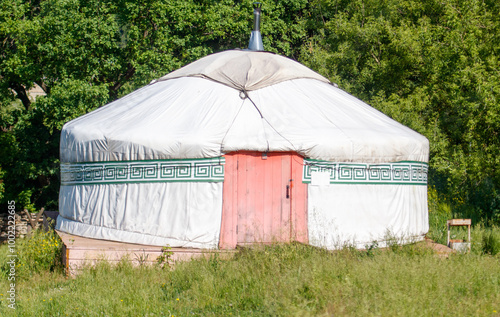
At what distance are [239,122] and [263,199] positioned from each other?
96cm

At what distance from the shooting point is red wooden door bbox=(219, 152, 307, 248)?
660 centimetres

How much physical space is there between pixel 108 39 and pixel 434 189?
6.53 m

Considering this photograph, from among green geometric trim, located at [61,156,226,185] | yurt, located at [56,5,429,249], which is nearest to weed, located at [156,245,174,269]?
yurt, located at [56,5,429,249]

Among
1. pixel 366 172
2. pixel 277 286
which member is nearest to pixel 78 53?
pixel 366 172

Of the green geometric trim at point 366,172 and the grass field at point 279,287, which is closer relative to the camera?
the grass field at point 279,287

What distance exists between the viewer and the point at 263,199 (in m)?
6.71

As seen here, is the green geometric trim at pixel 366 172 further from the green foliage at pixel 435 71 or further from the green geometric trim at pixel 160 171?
the green foliage at pixel 435 71

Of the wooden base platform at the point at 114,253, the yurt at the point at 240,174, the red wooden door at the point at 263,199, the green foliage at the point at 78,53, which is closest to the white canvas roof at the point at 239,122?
the yurt at the point at 240,174

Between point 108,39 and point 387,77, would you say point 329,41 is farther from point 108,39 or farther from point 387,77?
point 108,39

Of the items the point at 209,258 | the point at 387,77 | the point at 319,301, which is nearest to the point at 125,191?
the point at 209,258

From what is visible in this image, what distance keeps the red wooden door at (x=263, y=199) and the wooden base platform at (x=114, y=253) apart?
18.4 inches

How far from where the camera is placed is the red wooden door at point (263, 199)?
6.60 m

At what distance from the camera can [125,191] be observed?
6723mm

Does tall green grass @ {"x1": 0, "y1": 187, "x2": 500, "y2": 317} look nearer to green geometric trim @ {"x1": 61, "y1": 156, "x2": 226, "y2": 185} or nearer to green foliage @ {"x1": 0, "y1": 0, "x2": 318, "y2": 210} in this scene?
green geometric trim @ {"x1": 61, "y1": 156, "x2": 226, "y2": 185}
